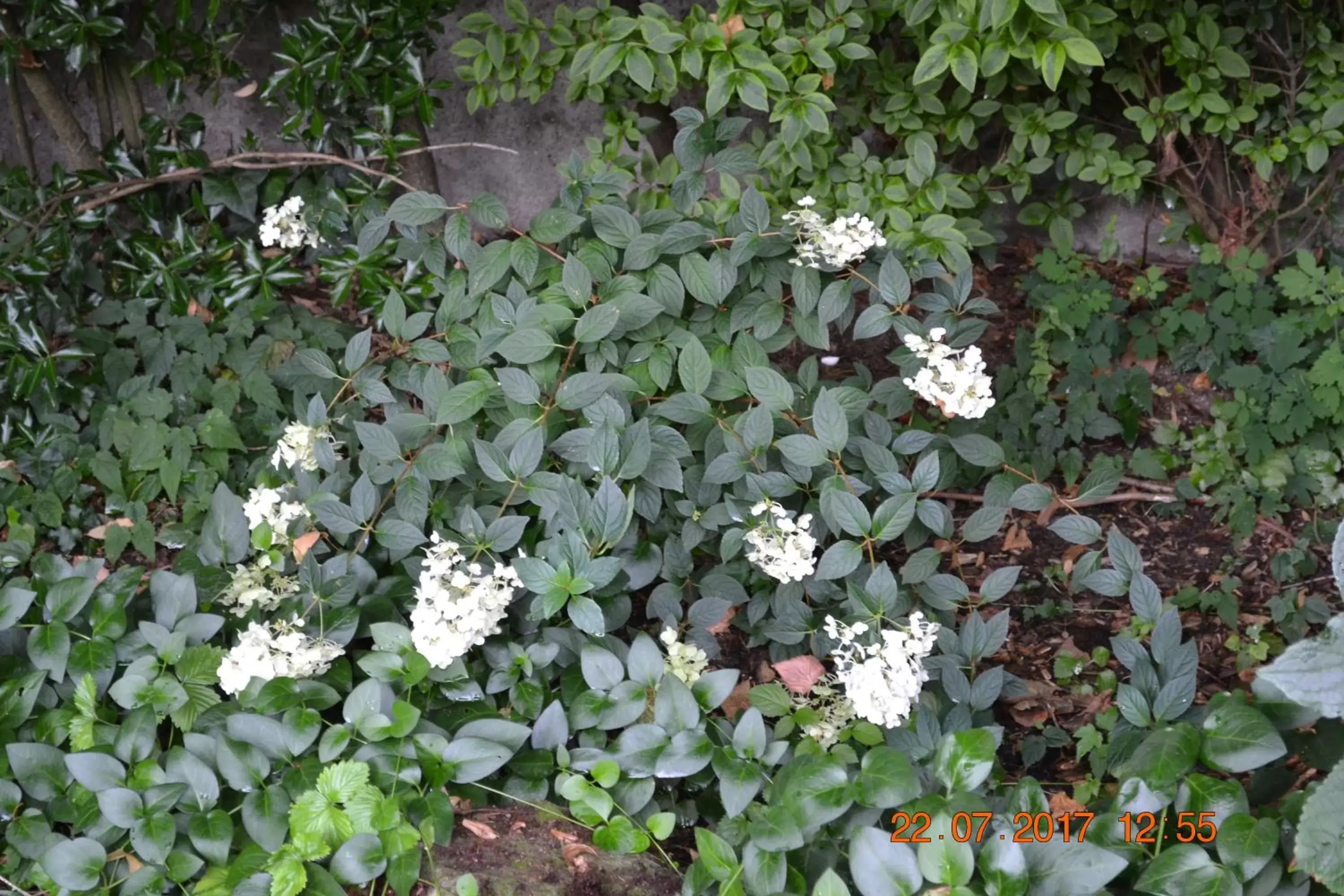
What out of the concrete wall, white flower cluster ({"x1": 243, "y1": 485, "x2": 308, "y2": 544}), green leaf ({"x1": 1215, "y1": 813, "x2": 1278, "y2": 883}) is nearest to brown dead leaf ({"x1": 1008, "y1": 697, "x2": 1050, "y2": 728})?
green leaf ({"x1": 1215, "y1": 813, "x2": 1278, "y2": 883})

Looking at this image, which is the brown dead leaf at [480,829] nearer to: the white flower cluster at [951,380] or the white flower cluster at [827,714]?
the white flower cluster at [827,714]

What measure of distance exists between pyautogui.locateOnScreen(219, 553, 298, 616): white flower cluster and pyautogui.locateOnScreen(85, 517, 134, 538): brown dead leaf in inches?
32.4

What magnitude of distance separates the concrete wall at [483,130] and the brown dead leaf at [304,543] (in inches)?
68.6

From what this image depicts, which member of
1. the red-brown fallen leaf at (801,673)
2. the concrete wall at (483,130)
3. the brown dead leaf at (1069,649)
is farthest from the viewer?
the concrete wall at (483,130)

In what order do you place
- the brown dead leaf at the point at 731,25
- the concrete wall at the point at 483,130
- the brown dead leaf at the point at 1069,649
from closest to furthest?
the brown dead leaf at the point at 1069,649
the brown dead leaf at the point at 731,25
the concrete wall at the point at 483,130

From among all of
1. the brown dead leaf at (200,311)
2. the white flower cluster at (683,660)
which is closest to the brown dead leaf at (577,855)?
the white flower cluster at (683,660)

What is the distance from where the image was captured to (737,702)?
2426mm

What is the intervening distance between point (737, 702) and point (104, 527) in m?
1.71

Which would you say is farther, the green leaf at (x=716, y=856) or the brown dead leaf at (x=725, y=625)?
the brown dead leaf at (x=725, y=625)

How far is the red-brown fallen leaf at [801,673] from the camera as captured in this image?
7.54 feet

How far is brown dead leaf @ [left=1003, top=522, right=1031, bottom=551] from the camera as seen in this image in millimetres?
3037

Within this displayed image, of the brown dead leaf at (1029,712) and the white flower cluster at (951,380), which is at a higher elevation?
the white flower cluster at (951,380)

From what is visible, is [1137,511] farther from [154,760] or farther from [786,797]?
[154,760]

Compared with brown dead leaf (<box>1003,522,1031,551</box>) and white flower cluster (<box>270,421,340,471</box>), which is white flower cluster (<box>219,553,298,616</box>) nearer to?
white flower cluster (<box>270,421,340,471</box>)
